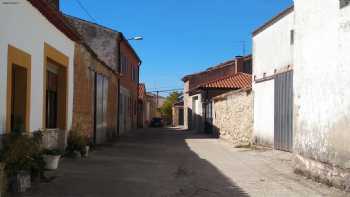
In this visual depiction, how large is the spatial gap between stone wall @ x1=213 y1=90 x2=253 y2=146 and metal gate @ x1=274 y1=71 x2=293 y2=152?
3.84m

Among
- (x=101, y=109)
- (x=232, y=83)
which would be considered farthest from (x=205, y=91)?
(x=101, y=109)

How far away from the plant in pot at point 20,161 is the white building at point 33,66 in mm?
369

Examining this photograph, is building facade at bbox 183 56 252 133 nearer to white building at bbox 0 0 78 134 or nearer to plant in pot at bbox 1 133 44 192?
white building at bbox 0 0 78 134

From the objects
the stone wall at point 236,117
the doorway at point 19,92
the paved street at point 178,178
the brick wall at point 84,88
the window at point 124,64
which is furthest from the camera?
the window at point 124,64

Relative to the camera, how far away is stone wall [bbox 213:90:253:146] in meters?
22.7

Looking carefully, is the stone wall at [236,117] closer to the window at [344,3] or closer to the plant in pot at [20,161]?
the window at [344,3]

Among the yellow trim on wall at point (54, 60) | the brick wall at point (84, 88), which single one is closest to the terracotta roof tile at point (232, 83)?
the brick wall at point (84, 88)

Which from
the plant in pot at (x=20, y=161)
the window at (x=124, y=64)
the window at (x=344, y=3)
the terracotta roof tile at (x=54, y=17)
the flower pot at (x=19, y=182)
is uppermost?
A: the window at (x=124, y=64)

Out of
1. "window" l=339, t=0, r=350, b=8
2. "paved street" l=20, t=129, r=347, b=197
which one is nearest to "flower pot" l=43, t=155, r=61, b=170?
"paved street" l=20, t=129, r=347, b=197

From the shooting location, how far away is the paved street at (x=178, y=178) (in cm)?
977

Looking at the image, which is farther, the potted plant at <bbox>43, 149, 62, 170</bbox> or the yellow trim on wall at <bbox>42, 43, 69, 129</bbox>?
the yellow trim on wall at <bbox>42, 43, 69, 129</bbox>

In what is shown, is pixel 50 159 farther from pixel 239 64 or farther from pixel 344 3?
pixel 239 64

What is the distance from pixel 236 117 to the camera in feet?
83.0

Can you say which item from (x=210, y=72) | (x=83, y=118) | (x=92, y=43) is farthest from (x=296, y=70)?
(x=210, y=72)
